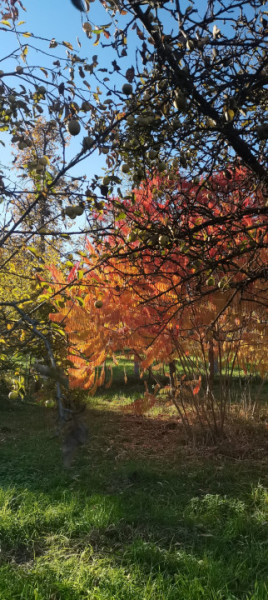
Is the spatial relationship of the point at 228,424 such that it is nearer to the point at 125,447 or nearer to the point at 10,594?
the point at 125,447

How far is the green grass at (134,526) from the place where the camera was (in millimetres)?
3254

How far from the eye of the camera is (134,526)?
4.26 m

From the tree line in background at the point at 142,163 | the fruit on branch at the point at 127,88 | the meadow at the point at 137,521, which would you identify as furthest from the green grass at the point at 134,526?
the fruit on branch at the point at 127,88

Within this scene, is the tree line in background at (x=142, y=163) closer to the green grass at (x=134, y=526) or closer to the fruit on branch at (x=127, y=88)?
the fruit on branch at (x=127, y=88)

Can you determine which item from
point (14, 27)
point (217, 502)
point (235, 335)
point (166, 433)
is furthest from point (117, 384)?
point (14, 27)

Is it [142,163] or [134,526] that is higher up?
[142,163]

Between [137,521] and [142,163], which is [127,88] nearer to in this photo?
[142,163]

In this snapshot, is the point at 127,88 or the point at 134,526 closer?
the point at 127,88

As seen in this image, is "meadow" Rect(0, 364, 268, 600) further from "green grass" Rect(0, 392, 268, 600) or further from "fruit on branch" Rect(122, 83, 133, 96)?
"fruit on branch" Rect(122, 83, 133, 96)

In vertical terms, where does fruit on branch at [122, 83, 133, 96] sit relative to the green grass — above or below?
above

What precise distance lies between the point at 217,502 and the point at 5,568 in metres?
2.28

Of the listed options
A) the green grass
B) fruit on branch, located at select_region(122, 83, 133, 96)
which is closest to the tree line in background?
fruit on branch, located at select_region(122, 83, 133, 96)

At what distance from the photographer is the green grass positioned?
10.7 ft

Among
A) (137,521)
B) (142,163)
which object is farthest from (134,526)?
(142,163)
